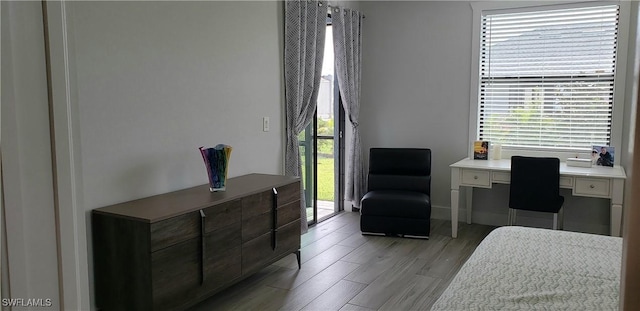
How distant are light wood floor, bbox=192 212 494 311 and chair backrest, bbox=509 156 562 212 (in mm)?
615

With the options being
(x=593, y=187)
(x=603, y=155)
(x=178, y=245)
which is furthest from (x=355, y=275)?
(x=603, y=155)

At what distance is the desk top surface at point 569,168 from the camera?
4.00 metres

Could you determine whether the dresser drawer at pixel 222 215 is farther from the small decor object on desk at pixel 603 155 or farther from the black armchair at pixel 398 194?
the small decor object on desk at pixel 603 155

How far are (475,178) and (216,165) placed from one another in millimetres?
2555

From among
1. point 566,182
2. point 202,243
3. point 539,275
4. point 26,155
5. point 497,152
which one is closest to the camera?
point 26,155

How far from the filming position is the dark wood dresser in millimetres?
2482

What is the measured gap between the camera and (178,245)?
2.61 meters

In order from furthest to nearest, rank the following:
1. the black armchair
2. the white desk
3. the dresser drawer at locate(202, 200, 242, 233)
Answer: the black armchair, the white desk, the dresser drawer at locate(202, 200, 242, 233)

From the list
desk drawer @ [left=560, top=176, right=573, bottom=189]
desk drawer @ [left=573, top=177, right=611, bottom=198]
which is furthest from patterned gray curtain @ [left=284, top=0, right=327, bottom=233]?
desk drawer @ [left=573, top=177, right=611, bottom=198]

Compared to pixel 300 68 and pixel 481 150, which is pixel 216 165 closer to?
pixel 300 68

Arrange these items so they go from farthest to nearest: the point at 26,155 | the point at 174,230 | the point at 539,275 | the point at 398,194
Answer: the point at 398,194, the point at 174,230, the point at 539,275, the point at 26,155

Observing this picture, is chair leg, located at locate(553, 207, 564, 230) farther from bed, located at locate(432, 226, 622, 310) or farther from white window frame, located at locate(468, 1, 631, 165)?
bed, located at locate(432, 226, 622, 310)

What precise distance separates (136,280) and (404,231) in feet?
8.87

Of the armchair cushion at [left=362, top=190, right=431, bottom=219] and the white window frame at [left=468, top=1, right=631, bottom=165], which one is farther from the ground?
the white window frame at [left=468, top=1, right=631, bottom=165]
